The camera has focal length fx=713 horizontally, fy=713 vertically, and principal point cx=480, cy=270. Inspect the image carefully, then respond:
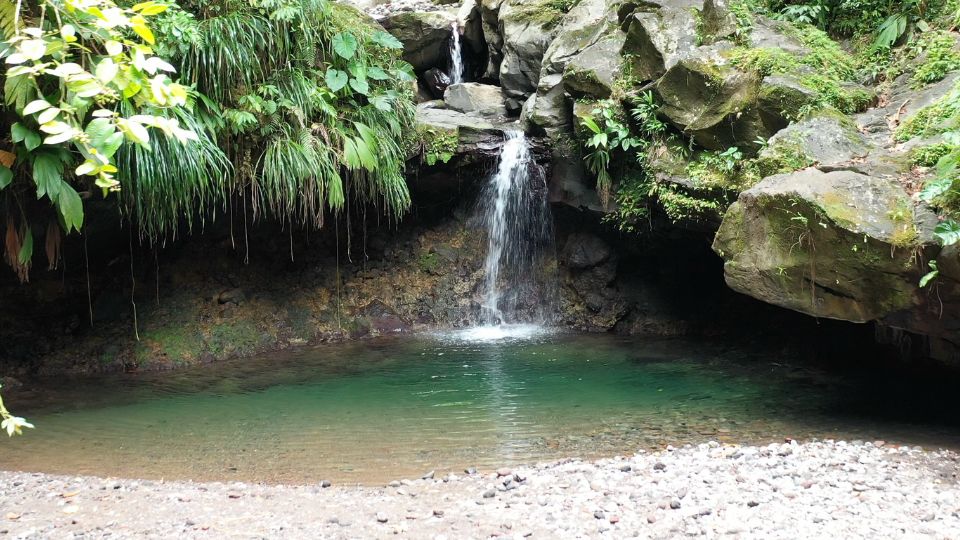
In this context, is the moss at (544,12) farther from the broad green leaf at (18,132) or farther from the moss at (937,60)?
the broad green leaf at (18,132)

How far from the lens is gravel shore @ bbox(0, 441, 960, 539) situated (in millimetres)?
3713

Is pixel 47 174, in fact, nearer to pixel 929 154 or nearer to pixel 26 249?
pixel 26 249

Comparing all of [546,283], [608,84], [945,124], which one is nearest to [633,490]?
[945,124]

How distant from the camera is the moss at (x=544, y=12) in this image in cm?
1075

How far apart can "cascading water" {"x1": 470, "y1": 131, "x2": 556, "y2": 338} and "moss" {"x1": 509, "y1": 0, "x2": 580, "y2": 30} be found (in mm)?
2619

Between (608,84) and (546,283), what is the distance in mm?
3972

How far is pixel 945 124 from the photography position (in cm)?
538

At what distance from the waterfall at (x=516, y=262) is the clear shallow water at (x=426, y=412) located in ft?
6.52

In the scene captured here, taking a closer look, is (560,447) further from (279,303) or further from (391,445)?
(279,303)

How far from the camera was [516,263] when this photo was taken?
11422 millimetres

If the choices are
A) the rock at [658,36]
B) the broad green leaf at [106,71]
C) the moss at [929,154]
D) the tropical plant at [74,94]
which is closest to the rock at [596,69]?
the rock at [658,36]

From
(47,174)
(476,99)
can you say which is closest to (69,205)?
(47,174)

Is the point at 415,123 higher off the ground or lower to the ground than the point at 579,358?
higher

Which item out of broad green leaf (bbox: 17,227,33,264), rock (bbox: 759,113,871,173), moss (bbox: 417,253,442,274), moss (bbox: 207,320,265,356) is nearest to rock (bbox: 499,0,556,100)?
moss (bbox: 417,253,442,274)
